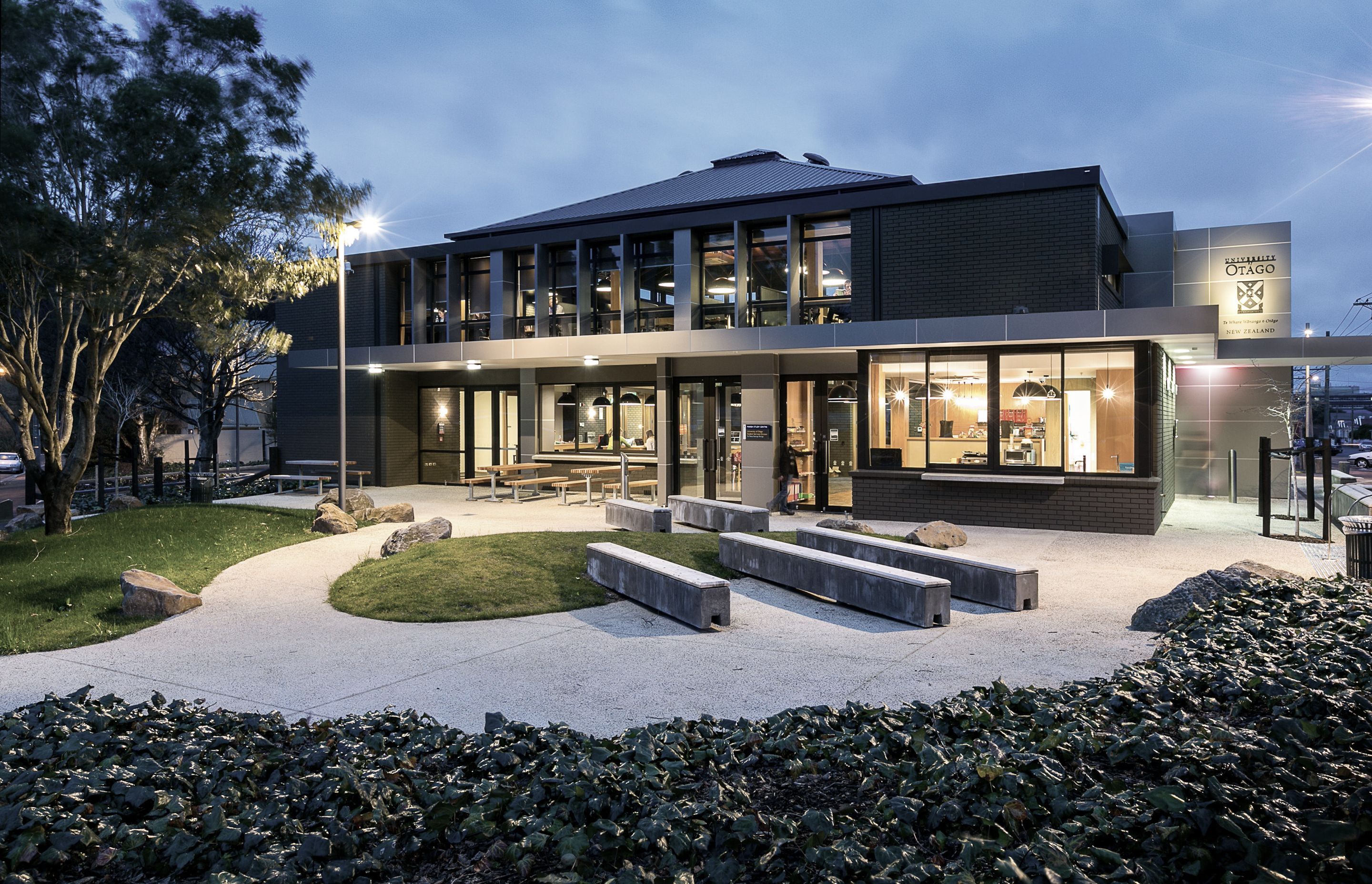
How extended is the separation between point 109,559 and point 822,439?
484 inches

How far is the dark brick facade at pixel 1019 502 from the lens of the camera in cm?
1377

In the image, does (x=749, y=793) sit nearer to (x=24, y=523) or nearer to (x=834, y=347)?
(x=834, y=347)

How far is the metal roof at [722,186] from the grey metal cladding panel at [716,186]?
0.07 feet

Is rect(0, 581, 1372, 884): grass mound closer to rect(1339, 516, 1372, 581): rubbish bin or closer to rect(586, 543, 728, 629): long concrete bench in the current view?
rect(586, 543, 728, 629): long concrete bench

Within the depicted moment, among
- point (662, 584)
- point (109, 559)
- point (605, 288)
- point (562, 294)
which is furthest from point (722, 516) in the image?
point (562, 294)

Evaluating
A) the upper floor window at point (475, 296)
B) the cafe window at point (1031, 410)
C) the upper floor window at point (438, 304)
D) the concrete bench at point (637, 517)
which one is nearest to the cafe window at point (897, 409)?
the cafe window at point (1031, 410)

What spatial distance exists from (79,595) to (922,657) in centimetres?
844

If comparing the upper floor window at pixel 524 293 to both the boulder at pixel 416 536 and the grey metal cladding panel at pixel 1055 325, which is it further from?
the grey metal cladding panel at pixel 1055 325

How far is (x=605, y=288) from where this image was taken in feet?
67.7

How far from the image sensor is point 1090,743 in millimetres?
3850

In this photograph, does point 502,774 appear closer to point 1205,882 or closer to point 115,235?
point 1205,882

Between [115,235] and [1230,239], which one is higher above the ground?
[1230,239]

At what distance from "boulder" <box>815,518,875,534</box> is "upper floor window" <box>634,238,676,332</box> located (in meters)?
8.28

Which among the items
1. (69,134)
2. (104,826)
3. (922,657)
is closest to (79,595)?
(69,134)
